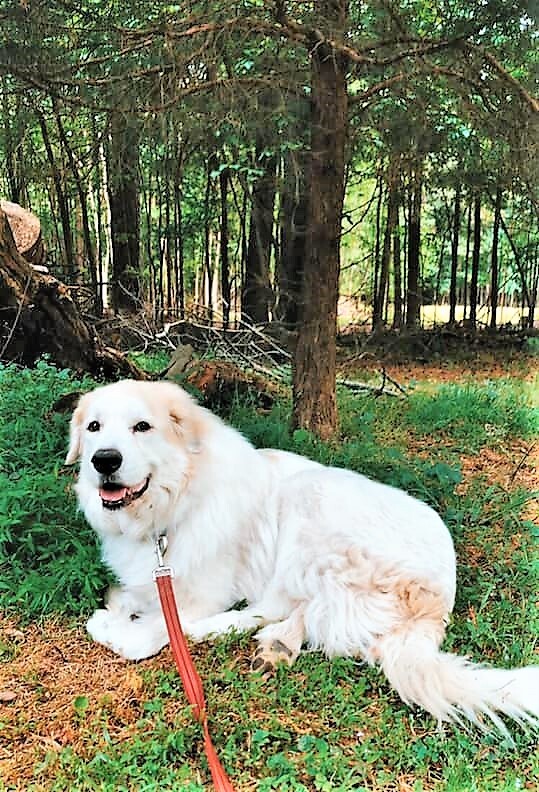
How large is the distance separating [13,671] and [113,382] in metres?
0.55

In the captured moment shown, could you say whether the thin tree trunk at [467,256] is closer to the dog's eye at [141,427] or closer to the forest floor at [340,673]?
the forest floor at [340,673]

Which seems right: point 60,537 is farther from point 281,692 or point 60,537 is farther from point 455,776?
point 455,776

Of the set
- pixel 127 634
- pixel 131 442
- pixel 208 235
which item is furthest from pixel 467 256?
pixel 127 634

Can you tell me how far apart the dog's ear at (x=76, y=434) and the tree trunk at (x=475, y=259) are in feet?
2.70

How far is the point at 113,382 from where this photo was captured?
1.29 m

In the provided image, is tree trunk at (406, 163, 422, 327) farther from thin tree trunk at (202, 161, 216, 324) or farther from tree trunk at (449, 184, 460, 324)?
thin tree trunk at (202, 161, 216, 324)

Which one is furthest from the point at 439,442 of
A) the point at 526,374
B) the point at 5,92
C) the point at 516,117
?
the point at 5,92

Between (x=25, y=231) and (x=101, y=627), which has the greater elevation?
(x=25, y=231)

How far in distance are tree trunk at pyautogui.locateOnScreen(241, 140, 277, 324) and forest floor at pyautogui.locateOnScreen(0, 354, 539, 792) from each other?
23cm

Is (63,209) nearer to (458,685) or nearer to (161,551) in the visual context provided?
(161,551)

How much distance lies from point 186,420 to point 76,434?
0.21 m

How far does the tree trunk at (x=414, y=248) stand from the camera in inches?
51.7


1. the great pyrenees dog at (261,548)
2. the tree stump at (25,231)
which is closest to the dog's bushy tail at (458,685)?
the great pyrenees dog at (261,548)

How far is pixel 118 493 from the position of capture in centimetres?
112
